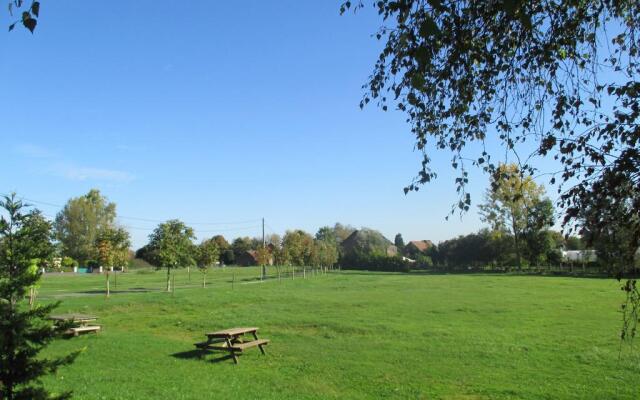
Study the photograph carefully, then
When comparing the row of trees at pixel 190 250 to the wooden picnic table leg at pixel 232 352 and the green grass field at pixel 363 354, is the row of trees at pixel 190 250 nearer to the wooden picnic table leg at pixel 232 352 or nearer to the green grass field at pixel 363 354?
the green grass field at pixel 363 354

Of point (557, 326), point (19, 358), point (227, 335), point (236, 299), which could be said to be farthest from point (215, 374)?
point (236, 299)

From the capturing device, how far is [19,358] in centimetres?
545

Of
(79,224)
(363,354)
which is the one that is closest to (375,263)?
(79,224)

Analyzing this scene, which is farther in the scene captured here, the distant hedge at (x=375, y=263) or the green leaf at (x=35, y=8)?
the distant hedge at (x=375, y=263)

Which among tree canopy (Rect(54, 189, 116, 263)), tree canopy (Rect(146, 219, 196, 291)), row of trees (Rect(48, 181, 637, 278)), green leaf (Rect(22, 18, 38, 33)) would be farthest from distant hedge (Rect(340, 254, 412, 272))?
green leaf (Rect(22, 18, 38, 33))

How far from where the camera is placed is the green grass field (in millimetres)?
10531

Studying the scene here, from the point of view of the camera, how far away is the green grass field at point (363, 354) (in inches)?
415

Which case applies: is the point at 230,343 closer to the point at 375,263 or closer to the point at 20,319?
the point at 20,319

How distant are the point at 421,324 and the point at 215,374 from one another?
9.99 metres

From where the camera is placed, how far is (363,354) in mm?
14352

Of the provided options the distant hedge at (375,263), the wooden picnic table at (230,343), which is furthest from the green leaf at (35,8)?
the distant hedge at (375,263)

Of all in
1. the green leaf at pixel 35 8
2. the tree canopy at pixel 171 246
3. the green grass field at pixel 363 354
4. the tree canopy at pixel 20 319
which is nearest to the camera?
the green leaf at pixel 35 8

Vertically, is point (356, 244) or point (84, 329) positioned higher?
point (356, 244)

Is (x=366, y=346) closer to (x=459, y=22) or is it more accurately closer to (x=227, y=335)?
(x=227, y=335)
